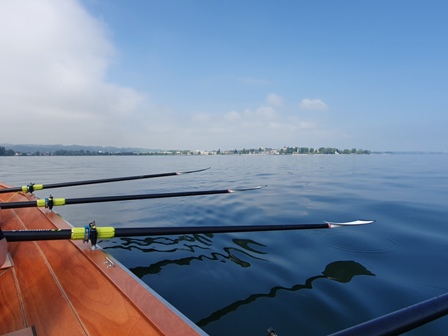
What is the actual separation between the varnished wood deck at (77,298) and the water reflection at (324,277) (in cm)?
109

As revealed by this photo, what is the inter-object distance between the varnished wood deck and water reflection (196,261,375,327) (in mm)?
1086

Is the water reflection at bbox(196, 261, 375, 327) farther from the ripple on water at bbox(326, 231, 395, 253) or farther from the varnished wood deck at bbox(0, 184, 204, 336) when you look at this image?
the varnished wood deck at bbox(0, 184, 204, 336)

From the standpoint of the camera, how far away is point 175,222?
6355 mm

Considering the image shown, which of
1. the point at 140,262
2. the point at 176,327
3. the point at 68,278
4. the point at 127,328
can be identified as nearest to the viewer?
the point at 176,327

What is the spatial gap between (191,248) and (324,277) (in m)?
2.29

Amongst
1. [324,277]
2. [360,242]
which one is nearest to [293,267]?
[324,277]

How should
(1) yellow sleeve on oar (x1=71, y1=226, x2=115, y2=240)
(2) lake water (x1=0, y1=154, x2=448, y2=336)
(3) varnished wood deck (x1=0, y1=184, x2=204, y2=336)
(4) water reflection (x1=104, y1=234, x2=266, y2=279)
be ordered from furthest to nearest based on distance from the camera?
(4) water reflection (x1=104, y1=234, x2=266, y2=279) → (2) lake water (x1=0, y1=154, x2=448, y2=336) → (1) yellow sleeve on oar (x1=71, y1=226, x2=115, y2=240) → (3) varnished wood deck (x1=0, y1=184, x2=204, y2=336)

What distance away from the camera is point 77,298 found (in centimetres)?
199

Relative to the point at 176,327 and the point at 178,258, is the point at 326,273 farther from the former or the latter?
the point at 176,327

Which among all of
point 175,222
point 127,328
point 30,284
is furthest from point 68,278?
point 175,222

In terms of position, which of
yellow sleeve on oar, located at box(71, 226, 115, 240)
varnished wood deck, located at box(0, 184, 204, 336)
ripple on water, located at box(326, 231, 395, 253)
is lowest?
ripple on water, located at box(326, 231, 395, 253)

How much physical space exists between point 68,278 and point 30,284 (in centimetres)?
48

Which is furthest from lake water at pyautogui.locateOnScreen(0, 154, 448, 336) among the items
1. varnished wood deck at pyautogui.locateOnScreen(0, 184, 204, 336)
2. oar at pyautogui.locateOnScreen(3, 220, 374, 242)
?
varnished wood deck at pyautogui.locateOnScreen(0, 184, 204, 336)

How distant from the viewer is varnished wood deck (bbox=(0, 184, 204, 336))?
62.1 inches
